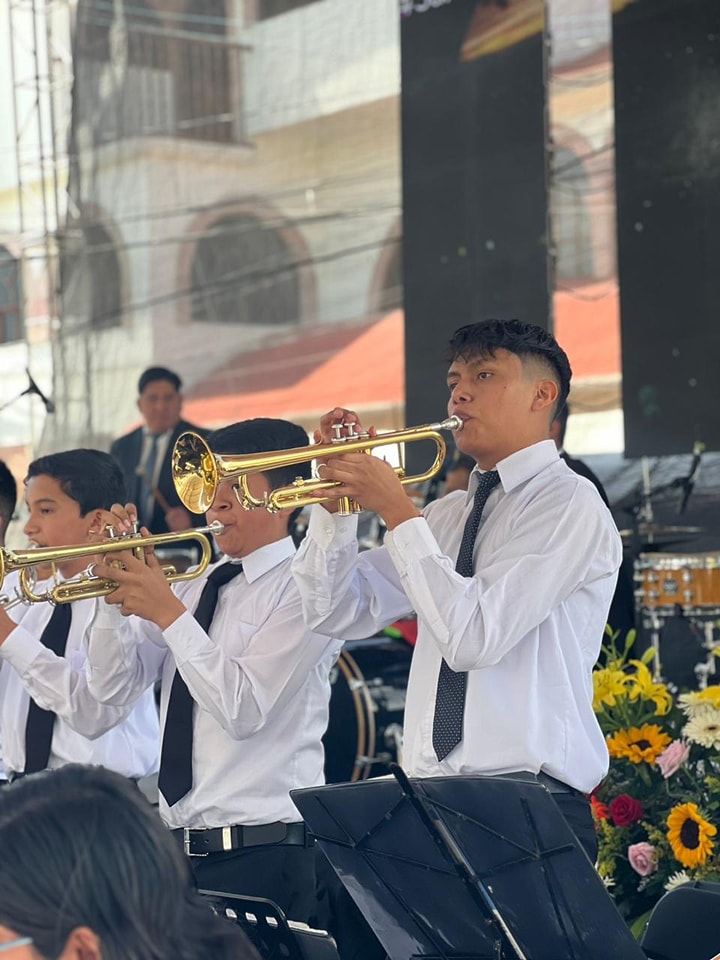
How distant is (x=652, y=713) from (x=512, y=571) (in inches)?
66.1

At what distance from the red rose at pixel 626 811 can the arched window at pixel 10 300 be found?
5.74 m

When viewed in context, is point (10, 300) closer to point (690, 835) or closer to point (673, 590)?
point (673, 590)

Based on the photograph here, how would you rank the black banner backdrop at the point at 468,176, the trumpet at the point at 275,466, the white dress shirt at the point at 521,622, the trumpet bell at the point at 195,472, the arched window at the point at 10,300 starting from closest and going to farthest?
1. the white dress shirt at the point at 521,622
2. the trumpet at the point at 275,466
3. the trumpet bell at the point at 195,472
4. the black banner backdrop at the point at 468,176
5. the arched window at the point at 10,300

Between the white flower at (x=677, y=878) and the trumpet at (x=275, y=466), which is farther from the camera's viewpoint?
the white flower at (x=677, y=878)

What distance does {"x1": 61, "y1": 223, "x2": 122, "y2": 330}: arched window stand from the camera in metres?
8.80

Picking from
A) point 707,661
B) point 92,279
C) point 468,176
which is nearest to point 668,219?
point 468,176

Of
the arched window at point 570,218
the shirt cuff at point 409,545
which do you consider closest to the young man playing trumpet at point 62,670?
the shirt cuff at point 409,545

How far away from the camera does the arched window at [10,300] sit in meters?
9.05

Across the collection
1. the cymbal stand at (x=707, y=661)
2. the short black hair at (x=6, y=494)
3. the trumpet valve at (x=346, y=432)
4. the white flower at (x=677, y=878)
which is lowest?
the white flower at (x=677, y=878)

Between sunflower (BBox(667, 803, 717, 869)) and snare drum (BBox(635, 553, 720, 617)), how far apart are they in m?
1.80

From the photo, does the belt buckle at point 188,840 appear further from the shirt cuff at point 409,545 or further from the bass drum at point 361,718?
the bass drum at point 361,718

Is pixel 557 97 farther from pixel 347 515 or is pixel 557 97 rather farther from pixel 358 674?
pixel 347 515

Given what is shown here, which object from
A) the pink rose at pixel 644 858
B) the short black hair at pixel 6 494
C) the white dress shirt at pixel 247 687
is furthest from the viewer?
the short black hair at pixel 6 494

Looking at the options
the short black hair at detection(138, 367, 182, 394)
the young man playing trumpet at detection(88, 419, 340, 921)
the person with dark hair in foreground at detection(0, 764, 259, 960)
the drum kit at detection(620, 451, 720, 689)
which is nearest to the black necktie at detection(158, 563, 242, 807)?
the young man playing trumpet at detection(88, 419, 340, 921)
